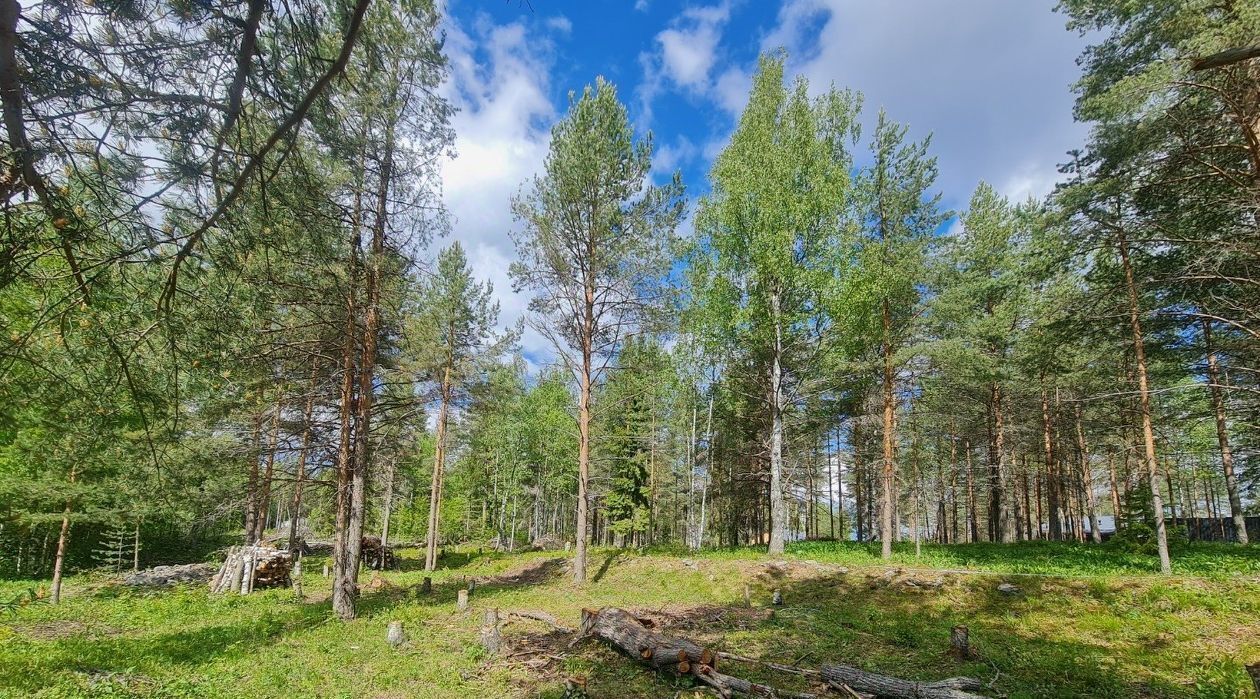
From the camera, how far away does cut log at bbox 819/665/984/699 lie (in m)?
5.81

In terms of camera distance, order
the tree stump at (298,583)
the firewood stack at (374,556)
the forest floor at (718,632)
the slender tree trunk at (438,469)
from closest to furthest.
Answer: the forest floor at (718,632), the tree stump at (298,583), the slender tree trunk at (438,469), the firewood stack at (374,556)

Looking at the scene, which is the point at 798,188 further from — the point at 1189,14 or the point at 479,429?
the point at 479,429

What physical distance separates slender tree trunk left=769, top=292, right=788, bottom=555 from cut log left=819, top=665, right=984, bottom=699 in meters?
10.2

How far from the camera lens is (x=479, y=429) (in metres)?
25.2

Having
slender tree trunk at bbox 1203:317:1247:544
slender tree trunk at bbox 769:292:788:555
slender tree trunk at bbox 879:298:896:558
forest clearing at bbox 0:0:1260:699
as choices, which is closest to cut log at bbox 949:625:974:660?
forest clearing at bbox 0:0:1260:699

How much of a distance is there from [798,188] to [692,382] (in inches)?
436

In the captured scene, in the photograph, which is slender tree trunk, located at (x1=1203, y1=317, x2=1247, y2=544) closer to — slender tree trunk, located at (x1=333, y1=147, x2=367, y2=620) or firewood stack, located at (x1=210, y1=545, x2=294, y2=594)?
slender tree trunk, located at (x1=333, y1=147, x2=367, y2=620)

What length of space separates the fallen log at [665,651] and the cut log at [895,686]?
0.64 metres

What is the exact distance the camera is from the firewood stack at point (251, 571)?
581 inches

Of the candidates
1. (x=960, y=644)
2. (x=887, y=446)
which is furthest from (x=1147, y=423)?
(x=960, y=644)

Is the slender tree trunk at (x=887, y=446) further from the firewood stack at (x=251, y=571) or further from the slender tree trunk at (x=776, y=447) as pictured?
the firewood stack at (x=251, y=571)

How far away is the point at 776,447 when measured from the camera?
54.4 feet

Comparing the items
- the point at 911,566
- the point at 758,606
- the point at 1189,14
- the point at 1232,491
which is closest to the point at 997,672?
the point at 758,606

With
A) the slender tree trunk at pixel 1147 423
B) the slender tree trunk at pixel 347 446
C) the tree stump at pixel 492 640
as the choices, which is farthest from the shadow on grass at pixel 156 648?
the slender tree trunk at pixel 1147 423
